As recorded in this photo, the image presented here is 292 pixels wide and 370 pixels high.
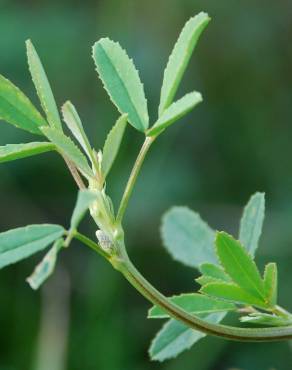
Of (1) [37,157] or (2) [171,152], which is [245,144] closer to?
(2) [171,152]

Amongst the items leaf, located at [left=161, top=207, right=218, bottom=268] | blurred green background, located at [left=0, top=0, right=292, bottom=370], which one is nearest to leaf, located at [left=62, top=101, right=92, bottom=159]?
leaf, located at [left=161, top=207, right=218, bottom=268]

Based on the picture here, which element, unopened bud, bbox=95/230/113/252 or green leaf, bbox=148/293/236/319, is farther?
green leaf, bbox=148/293/236/319

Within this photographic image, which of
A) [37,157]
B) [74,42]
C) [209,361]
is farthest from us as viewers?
[74,42]

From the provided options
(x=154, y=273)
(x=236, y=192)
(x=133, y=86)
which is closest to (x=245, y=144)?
(x=236, y=192)

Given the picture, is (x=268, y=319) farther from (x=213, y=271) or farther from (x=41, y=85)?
(x=41, y=85)

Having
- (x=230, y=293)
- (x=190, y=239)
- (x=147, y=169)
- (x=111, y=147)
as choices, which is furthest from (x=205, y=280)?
(x=147, y=169)

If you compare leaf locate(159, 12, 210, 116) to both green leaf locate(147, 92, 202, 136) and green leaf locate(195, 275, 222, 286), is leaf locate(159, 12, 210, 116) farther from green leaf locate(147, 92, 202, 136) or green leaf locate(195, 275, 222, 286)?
green leaf locate(195, 275, 222, 286)

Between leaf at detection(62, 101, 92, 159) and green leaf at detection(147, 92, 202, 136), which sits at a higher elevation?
leaf at detection(62, 101, 92, 159)
